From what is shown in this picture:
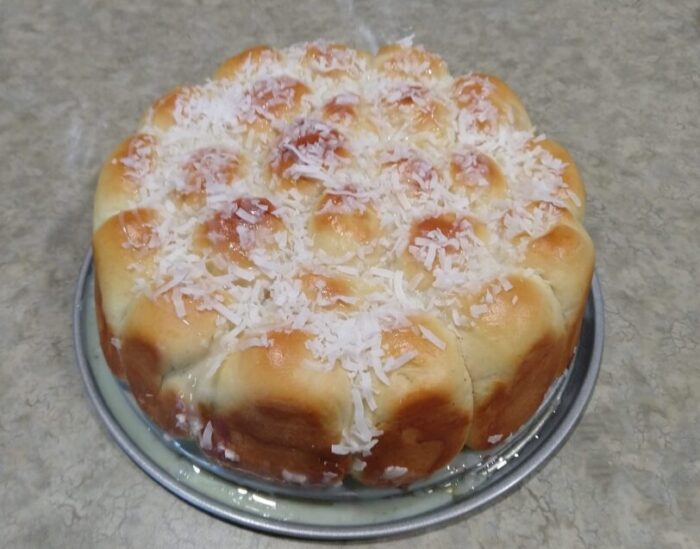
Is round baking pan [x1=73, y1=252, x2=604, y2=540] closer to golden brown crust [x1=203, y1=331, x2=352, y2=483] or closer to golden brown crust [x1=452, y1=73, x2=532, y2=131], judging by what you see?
golden brown crust [x1=203, y1=331, x2=352, y2=483]

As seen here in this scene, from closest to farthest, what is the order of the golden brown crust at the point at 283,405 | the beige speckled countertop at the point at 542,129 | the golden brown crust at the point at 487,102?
the golden brown crust at the point at 283,405
the beige speckled countertop at the point at 542,129
the golden brown crust at the point at 487,102

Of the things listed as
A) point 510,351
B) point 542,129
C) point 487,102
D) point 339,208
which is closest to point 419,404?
point 510,351

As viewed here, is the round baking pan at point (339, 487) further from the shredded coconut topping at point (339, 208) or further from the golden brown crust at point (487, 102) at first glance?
the golden brown crust at point (487, 102)

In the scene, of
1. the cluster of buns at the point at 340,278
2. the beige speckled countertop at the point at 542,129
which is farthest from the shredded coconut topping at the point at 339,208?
the beige speckled countertop at the point at 542,129

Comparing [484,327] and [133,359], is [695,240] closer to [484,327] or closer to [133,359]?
[484,327]

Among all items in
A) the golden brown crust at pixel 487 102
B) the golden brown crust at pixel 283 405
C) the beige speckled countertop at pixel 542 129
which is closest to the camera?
the golden brown crust at pixel 283 405

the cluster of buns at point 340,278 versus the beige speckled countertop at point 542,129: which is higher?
the cluster of buns at point 340,278

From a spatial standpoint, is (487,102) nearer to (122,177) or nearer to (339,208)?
(339,208)

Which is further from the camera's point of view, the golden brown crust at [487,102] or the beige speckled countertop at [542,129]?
the golden brown crust at [487,102]
